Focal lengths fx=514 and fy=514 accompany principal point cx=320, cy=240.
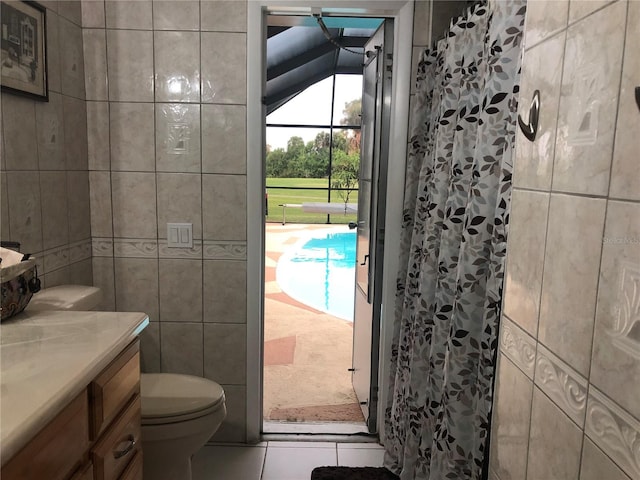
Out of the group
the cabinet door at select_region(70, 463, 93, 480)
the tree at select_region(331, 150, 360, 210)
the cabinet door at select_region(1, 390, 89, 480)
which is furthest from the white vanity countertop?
the tree at select_region(331, 150, 360, 210)

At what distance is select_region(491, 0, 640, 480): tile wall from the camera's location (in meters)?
0.74

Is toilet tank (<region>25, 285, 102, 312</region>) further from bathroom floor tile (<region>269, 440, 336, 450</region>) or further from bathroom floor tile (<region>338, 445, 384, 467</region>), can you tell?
bathroom floor tile (<region>338, 445, 384, 467</region>)

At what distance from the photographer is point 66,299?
6.05 feet

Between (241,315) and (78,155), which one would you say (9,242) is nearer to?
(78,155)

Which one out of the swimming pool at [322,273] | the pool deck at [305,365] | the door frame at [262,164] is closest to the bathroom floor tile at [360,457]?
the door frame at [262,164]

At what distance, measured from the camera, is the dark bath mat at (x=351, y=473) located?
2.24 meters

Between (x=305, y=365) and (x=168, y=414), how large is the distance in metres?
1.72

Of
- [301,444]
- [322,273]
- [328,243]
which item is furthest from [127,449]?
[328,243]

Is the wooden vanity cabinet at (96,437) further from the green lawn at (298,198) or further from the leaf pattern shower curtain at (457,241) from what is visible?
the green lawn at (298,198)

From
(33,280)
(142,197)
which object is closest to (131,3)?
(142,197)

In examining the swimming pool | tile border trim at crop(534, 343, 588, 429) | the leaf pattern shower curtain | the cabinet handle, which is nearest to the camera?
tile border trim at crop(534, 343, 588, 429)

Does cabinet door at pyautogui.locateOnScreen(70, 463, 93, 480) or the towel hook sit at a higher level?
the towel hook

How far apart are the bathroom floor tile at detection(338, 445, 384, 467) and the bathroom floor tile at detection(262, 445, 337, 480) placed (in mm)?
38

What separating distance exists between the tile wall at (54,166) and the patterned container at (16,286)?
0.33m
